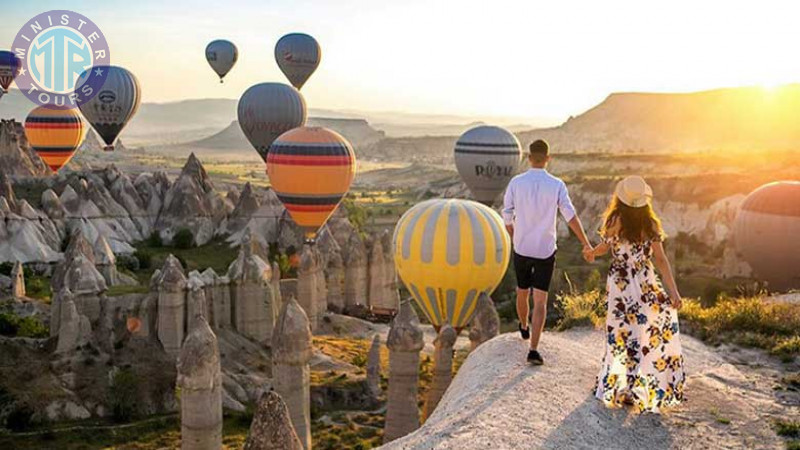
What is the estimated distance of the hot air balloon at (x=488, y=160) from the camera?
4197 cm

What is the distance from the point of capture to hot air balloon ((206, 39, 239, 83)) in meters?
73.0

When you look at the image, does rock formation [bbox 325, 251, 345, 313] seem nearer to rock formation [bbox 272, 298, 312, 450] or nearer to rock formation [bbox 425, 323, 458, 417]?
rock formation [bbox 425, 323, 458, 417]

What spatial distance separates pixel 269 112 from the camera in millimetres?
47656

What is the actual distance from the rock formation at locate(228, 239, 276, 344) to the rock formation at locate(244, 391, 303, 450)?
60.5 ft

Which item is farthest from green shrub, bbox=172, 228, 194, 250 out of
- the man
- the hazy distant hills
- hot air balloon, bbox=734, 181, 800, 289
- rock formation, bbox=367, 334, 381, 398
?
the hazy distant hills

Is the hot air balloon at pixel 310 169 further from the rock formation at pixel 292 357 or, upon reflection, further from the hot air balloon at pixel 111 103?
the hot air balloon at pixel 111 103

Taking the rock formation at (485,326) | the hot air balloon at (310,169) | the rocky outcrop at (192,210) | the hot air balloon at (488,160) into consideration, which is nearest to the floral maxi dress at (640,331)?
the rock formation at (485,326)

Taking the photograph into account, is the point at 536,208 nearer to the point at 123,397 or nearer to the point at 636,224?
the point at 636,224

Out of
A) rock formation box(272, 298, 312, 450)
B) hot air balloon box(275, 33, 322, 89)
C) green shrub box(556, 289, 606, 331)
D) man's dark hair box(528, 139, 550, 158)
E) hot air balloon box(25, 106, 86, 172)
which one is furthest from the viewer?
hot air balloon box(275, 33, 322, 89)

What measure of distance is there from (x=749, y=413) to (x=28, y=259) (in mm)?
37865

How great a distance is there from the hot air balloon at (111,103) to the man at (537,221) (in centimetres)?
5299

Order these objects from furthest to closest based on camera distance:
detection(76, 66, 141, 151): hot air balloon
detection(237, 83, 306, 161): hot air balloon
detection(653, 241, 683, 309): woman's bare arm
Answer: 1. detection(76, 66, 141, 151): hot air balloon
2. detection(237, 83, 306, 161): hot air balloon
3. detection(653, 241, 683, 309): woman's bare arm

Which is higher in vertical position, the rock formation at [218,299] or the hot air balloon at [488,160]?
the hot air balloon at [488,160]

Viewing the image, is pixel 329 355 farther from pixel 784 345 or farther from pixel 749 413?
pixel 749 413
